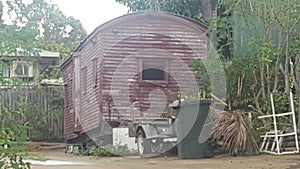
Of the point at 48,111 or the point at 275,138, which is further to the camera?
the point at 48,111

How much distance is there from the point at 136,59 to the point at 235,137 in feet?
15.7

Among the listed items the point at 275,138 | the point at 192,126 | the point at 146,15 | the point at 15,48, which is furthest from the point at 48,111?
the point at 15,48

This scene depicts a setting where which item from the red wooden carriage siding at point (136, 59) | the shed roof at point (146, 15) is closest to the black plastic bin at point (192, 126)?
the red wooden carriage siding at point (136, 59)

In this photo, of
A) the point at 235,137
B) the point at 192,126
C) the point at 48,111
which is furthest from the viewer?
the point at 48,111

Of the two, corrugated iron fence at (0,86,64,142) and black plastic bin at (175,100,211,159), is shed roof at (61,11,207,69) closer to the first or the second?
black plastic bin at (175,100,211,159)

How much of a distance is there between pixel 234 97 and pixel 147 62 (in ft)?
10.0

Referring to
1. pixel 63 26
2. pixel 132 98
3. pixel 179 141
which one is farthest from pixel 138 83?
pixel 63 26

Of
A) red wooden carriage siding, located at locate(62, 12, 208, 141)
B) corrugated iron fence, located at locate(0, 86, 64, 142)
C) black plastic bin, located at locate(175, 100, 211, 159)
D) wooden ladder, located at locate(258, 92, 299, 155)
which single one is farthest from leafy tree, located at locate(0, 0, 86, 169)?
corrugated iron fence, located at locate(0, 86, 64, 142)

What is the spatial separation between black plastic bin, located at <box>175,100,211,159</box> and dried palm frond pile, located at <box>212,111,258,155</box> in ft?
1.30

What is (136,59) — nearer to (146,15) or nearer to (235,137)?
(146,15)

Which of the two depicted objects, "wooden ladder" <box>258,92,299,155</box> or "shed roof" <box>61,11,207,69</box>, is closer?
"wooden ladder" <box>258,92,299,155</box>

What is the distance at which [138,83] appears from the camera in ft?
51.3

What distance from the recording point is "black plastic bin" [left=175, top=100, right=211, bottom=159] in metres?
11.5

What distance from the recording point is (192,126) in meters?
11.5
